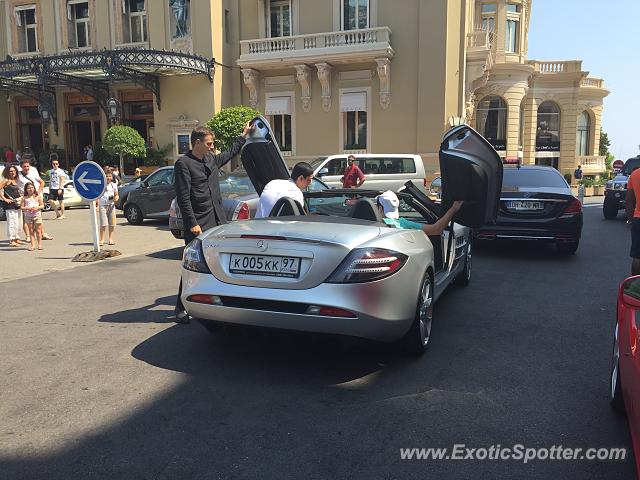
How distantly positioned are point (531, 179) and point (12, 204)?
396 inches

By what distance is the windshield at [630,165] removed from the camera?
16062mm

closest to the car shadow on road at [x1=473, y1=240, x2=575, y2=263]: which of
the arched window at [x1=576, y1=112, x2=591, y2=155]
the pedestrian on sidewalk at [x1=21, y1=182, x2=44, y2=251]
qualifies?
the pedestrian on sidewalk at [x1=21, y1=182, x2=44, y2=251]

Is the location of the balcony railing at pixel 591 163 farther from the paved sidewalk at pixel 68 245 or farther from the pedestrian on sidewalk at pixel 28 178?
the pedestrian on sidewalk at pixel 28 178

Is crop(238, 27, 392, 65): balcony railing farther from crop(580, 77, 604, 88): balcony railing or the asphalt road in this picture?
crop(580, 77, 604, 88): balcony railing

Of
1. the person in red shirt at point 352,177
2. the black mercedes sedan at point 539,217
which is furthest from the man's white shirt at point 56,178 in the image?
the black mercedes sedan at point 539,217

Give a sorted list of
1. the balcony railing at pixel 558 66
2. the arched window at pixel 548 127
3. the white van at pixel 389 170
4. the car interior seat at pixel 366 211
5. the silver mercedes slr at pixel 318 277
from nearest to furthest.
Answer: the silver mercedes slr at pixel 318 277, the car interior seat at pixel 366 211, the white van at pixel 389 170, the balcony railing at pixel 558 66, the arched window at pixel 548 127

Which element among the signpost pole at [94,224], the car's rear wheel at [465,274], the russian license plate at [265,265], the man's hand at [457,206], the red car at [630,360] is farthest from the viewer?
the signpost pole at [94,224]

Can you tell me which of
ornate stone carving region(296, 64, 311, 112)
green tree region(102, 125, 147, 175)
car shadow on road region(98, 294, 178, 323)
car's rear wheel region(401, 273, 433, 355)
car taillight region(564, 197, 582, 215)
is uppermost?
ornate stone carving region(296, 64, 311, 112)

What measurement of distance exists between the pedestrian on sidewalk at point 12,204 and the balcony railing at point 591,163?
35968 millimetres

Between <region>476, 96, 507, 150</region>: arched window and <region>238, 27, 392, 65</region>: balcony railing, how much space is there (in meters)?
11.5

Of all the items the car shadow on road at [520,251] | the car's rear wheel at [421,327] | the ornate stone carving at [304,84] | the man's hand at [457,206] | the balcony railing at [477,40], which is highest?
the balcony railing at [477,40]

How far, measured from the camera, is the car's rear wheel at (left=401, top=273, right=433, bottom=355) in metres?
4.09

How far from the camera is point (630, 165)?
1648 centimetres

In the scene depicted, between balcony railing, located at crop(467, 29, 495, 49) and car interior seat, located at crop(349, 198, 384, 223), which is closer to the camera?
car interior seat, located at crop(349, 198, 384, 223)
